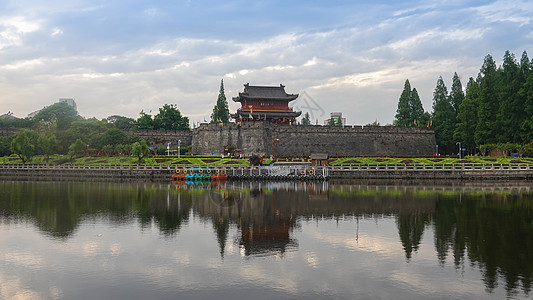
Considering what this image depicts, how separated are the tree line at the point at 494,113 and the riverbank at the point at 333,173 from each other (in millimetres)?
9009

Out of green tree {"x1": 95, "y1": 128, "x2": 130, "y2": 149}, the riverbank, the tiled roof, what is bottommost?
the riverbank

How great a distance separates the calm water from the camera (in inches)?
487

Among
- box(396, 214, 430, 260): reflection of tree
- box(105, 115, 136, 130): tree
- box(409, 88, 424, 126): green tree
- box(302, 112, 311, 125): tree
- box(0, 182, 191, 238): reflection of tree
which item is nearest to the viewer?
box(396, 214, 430, 260): reflection of tree

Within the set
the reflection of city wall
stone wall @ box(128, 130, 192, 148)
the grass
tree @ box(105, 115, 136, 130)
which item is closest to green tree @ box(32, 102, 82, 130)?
tree @ box(105, 115, 136, 130)

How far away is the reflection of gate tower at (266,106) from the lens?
75312 millimetres

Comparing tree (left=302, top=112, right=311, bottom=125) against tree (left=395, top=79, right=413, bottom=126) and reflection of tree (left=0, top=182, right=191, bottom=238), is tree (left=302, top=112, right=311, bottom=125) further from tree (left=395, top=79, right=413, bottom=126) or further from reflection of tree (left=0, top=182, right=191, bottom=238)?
reflection of tree (left=0, top=182, right=191, bottom=238)

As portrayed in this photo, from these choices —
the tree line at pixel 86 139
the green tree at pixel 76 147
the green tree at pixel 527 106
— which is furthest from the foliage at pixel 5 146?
the green tree at pixel 527 106

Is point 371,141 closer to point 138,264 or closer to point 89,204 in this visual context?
point 89,204

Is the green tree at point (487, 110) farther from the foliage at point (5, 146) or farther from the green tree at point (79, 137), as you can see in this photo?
the foliage at point (5, 146)

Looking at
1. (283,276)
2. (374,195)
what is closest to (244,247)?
(283,276)

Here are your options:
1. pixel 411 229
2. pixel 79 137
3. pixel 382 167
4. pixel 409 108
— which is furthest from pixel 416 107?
pixel 411 229

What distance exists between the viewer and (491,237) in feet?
60.3

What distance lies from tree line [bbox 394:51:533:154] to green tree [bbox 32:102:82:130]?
72.2 meters

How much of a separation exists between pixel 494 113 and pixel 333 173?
28.4m
